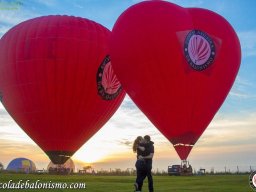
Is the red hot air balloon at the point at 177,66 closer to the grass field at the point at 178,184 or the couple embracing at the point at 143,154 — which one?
the grass field at the point at 178,184

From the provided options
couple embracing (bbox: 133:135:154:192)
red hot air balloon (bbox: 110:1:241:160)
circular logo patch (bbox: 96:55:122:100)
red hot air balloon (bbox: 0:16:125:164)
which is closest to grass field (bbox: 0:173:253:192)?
couple embracing (bbox: 133:135:154:192)

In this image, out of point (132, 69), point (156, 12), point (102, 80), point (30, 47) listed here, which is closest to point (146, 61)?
point (132, 69)

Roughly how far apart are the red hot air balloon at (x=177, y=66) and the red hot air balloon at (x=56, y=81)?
5.65 meters

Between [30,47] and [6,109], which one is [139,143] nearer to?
[30,47]

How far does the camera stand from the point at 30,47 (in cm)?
3606

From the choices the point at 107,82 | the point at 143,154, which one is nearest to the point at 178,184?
the point at 143,154

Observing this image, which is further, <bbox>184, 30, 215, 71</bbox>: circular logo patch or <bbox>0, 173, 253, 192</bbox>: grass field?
<bbox>184, 30, 215, 71</bbox>: circular logo patch

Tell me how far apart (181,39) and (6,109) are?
672 inches

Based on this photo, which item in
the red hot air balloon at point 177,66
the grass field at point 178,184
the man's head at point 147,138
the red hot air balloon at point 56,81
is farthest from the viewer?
the red hot air balloon at point 56,81

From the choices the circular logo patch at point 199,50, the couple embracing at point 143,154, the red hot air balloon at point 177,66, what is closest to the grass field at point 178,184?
the couple embracing at point 143,154

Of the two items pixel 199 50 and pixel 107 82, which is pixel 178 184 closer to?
pixel 199 50

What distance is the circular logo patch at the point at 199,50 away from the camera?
2956cm

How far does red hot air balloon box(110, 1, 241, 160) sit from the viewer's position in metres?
29.4

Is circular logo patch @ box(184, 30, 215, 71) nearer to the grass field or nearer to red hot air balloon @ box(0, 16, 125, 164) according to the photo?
the grass field
